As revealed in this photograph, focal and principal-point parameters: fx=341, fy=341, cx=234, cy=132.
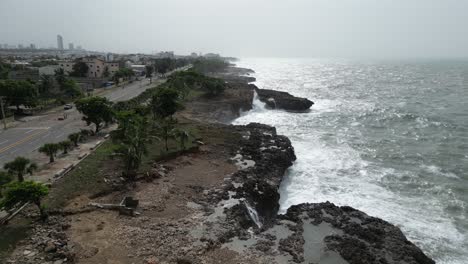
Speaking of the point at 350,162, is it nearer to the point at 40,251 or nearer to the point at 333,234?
the point at 333,234

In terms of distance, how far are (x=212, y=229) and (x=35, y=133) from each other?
3452 cm

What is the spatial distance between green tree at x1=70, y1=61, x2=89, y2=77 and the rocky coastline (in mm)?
89002

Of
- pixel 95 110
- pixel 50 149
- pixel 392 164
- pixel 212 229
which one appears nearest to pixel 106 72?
pixel 95 110

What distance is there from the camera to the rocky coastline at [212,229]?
21438mm

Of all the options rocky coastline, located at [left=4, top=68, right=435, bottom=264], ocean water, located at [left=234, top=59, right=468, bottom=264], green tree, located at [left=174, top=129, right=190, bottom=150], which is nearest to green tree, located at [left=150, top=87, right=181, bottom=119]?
green tree, located at [left=174, top=129, right=190, bottom=150]

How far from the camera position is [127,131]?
32344 millimetres

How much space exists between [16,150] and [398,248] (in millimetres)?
39869

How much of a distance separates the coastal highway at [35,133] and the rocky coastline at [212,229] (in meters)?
15.7

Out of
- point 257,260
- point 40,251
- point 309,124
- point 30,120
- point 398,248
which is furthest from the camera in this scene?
point 309,124

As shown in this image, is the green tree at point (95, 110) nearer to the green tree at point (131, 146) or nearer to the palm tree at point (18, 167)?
the green tree at point (131, 146)

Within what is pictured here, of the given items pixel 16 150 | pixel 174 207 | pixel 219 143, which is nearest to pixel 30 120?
pixel 16 150

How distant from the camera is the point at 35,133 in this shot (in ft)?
154

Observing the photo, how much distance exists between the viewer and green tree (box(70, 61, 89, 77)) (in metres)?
112

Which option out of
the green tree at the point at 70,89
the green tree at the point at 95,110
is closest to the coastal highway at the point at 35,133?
the green tree at the point at 95,110
